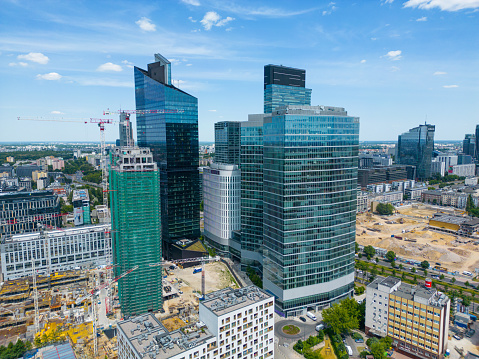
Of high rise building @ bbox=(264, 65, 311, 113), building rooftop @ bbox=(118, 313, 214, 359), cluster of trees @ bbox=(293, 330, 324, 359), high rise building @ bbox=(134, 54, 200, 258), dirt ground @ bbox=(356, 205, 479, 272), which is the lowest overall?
dirt ground @ bbox=(356, 205, 479, 272)

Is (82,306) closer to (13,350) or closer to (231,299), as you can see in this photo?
(13,350)

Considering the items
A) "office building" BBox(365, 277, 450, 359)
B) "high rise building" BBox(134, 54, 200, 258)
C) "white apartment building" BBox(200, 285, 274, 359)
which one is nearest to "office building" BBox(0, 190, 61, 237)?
"high rise building" BBox(134, 54, 200, 258)

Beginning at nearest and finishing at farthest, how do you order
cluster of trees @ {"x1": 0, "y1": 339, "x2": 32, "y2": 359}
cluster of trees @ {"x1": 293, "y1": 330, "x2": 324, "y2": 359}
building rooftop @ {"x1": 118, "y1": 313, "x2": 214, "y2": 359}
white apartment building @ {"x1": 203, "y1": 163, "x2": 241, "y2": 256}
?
building rooftop @ {"x1": 118, "y1": 313, "x2": 214, "y2": 359}, cluster of trees @ {"x1": 0, "y1": 339, "x2": 32, "y2": 359}, cluster of trees @ {"x1": 293, "y1": 330, "x2": 324, "y2": 359}, white apartment building @ {"x1": 203, "y1": 163, "x2": 241, "y2": 256}

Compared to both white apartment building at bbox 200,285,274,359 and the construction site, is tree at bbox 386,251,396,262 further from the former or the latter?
white apartment building at bbox 200,285,274,359

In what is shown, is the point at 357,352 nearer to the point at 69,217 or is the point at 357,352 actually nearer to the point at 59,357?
the point at 59,357

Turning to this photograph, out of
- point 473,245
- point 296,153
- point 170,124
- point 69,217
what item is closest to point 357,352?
point 296,153

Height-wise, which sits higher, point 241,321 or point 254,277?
point 241,321

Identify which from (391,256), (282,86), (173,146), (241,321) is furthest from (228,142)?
(241,321)
